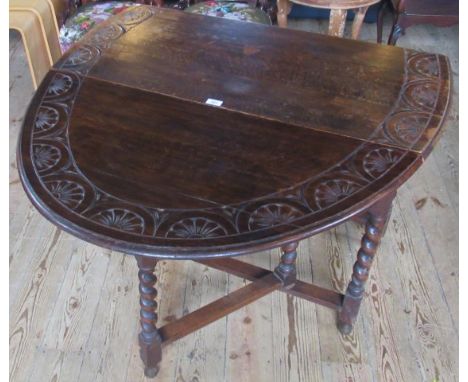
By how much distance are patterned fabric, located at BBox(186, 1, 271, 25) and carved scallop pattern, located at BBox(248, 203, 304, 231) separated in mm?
1509

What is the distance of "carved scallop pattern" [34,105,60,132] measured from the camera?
133cm

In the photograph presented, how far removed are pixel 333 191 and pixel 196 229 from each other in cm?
33

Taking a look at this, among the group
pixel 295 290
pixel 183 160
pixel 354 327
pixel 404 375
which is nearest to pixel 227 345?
pixel 295 290

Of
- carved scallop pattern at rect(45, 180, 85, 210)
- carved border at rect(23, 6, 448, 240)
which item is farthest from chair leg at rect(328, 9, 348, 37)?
carved scallop pattern at rect(45, 180, 85, 210)

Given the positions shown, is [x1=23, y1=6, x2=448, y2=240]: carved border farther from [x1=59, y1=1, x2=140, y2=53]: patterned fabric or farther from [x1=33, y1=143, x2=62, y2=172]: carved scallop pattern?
[x1=59, y1=1, x2=140, y2=53]: patterned fabric

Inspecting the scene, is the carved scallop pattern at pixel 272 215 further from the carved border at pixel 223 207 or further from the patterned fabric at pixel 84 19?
the patterned fabric at pixel 84 19

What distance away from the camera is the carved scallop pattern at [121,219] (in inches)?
41.9

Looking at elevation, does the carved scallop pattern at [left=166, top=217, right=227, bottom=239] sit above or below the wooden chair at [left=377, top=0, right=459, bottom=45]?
above

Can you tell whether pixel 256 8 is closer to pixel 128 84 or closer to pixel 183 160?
pixel 128 84

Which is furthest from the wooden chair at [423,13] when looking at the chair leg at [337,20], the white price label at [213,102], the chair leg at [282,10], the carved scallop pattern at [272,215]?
the carved scallop pattern at [272,215]

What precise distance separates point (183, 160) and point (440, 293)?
1126 mm

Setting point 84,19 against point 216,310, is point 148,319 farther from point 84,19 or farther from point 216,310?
point 84,19

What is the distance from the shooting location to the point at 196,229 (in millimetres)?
1065

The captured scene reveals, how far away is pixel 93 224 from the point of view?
1068 mm
